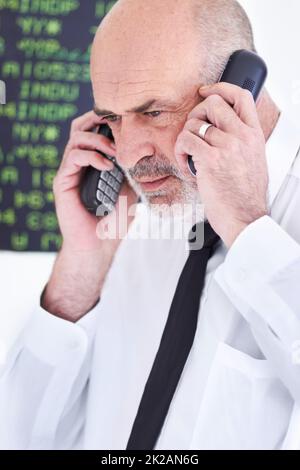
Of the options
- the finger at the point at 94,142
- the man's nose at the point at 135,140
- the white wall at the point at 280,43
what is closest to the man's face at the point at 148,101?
the man's nose at the point at 135,140

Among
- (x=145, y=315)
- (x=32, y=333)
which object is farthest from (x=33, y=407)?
(x=145, y=315)

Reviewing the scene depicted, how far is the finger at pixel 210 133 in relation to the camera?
732 mm

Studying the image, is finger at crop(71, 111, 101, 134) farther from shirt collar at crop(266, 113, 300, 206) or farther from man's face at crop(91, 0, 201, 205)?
shirt collar at crop(266, 113, 300, 206)

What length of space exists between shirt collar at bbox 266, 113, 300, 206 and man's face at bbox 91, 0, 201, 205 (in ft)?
0.36

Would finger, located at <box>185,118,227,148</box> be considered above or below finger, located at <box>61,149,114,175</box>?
above

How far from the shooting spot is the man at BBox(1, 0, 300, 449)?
0.73 metres

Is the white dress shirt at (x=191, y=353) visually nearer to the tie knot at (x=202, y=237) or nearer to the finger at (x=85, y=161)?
the tie knot at (x=202, y=237)

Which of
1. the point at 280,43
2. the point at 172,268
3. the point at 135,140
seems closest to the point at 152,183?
the point at 135,140

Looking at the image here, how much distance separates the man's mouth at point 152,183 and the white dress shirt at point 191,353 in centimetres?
13

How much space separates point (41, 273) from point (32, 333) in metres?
0.31

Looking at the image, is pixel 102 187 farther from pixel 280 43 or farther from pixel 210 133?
pixel 280 43

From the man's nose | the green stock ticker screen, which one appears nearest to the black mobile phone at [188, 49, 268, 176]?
the man's nose

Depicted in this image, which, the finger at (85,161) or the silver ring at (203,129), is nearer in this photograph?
the silver ring at (203,129)

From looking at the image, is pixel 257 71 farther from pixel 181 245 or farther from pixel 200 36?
pixel 181 245
